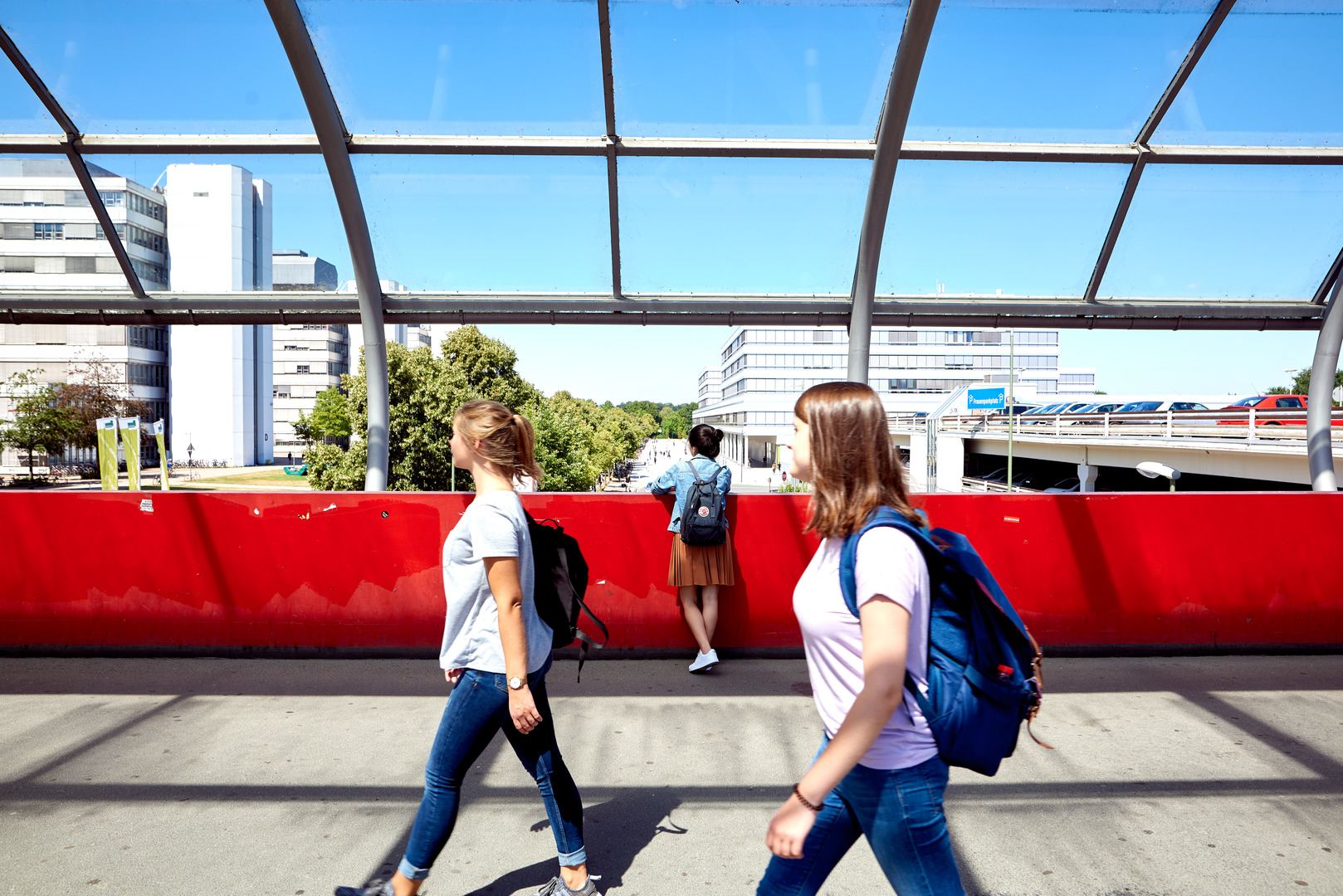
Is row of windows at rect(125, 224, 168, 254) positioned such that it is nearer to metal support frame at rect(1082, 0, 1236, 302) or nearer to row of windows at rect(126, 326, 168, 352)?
metal support frame at rect(1082, 0, 1236, 302)

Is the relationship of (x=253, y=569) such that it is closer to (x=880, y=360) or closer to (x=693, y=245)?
(x=693, y=245)

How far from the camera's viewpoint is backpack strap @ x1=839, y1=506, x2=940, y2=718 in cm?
175

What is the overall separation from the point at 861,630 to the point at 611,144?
587cm

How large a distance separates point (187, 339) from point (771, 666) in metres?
75.7

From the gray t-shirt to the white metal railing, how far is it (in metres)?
14.0

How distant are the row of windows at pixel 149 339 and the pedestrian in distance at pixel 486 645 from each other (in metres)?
76.4

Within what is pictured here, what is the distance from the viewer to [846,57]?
6434 millimetres

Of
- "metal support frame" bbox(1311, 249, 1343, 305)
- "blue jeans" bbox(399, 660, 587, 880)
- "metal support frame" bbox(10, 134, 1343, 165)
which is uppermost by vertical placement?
"metal support frame" bbox(10, 134, 1343, 165)

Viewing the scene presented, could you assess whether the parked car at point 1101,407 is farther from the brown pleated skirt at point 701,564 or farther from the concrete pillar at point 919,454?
the brown pleated skirt at point 701,564

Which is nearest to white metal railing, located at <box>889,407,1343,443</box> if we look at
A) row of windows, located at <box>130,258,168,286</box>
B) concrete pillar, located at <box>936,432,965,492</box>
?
concrete pillar, located at <box>936,432,965,492</box>

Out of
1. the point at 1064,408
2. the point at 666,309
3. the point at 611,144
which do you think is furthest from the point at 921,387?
the point at 1064,408

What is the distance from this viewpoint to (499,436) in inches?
109

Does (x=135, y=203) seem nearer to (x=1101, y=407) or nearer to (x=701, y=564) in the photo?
(x=701, y=564)

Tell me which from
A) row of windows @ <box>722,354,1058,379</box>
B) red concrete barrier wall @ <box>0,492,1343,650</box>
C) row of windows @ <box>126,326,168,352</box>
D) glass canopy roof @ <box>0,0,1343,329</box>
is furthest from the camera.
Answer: row of windows @ <box>126,326,168,352</box>
